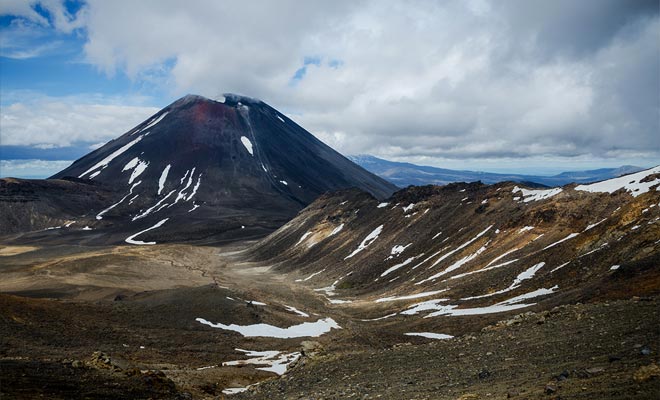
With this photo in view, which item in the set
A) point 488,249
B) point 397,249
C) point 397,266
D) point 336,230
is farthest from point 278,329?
point 336,230

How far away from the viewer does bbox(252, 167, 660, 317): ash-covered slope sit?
45.2 m

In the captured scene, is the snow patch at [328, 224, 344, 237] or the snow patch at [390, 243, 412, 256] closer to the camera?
the snow patch at [390, 243, 412, 256]

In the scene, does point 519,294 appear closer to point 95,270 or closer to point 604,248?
point 604,248

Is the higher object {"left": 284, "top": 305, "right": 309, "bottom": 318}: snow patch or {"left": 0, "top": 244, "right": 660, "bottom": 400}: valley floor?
Result: {"left": 0, "top": 244, "right": 660, "bottom": 400}: valley floor

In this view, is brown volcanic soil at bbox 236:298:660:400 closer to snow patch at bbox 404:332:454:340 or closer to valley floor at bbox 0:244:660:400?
valley floor at bbox 0:244:660:400

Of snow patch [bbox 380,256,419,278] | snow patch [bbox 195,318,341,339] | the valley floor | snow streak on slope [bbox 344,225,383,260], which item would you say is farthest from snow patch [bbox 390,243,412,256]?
snow patch [bbox 195,318,341,339]

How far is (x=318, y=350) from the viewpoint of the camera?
34.7m

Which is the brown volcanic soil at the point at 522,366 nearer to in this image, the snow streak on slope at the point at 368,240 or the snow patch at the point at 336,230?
the snow streak on slope at the point at 368,240

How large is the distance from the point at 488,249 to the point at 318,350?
144 ft

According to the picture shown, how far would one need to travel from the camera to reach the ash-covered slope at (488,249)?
45156 mm

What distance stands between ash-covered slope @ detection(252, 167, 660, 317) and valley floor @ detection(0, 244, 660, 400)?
263 inches

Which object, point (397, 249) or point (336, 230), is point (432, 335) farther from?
point (336, 230)

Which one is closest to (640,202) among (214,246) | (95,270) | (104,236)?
(95,270)

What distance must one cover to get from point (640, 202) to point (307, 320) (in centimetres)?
4333
